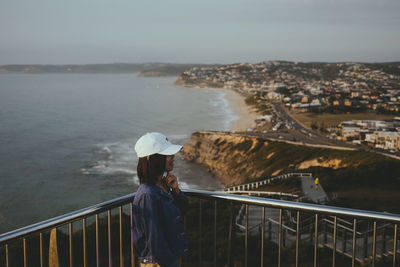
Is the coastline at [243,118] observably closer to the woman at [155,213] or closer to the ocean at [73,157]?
the ocean at [73,157]

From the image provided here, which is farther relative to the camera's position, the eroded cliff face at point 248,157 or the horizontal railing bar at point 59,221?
the eroded cliff face at point 248,157

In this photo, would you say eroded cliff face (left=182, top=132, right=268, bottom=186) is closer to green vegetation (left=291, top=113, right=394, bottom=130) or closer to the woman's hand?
green vegetation (left=291, top=113, right=394, bottom=130)

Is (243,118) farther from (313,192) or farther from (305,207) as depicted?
(305,207)

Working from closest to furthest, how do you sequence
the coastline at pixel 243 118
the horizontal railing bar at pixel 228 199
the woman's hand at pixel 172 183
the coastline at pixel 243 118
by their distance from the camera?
the horizontal railing bar at pixel 228 199
the woman's hand at pixel 172 183
the coastline at pixel 243 118
the coastline at pixel 243 118

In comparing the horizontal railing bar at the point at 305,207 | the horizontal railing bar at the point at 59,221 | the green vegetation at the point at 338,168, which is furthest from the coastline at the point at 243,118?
the horizontal railing bar at the point at 59,221

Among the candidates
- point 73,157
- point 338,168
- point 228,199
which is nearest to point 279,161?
point 338,168

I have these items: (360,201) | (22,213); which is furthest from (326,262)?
(22,213)

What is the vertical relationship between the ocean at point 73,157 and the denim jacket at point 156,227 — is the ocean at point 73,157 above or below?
below
